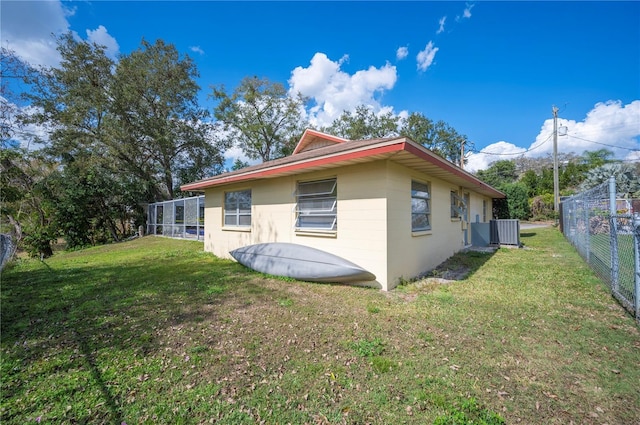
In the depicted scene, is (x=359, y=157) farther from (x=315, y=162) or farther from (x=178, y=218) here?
(x=178, y=218)

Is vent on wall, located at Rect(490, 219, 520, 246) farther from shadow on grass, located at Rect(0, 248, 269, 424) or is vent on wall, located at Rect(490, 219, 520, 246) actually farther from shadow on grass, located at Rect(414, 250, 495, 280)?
shadow on grass, located at Rect(0, 248, 269, 424)

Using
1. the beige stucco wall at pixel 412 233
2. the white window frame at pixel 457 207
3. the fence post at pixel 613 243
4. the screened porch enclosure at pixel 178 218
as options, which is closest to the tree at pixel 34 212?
the screened porch enclosure at pixel 178 218

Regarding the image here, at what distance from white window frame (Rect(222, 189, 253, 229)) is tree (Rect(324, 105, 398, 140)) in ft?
66.5

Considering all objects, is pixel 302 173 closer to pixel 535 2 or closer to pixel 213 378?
pixel 213 378

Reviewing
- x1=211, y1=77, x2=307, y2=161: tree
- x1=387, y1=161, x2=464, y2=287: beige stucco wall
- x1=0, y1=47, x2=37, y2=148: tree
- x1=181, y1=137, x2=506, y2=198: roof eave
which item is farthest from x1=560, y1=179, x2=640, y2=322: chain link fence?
x1=211, y1=77, x2=307, y2=161: tree

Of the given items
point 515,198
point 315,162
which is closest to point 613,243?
point 315,162

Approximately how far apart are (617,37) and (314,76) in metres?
15.1

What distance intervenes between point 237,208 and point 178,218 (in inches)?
370

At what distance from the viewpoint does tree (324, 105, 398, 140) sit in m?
27.0

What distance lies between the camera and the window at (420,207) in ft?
20.0

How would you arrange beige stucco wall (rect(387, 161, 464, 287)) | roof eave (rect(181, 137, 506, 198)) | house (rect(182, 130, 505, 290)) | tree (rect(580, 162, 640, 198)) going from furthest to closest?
tree (rect(580, 162, 640, 198))
beige stucco wall (rect(387, 161, 464, 287))
house (rect(182, 130, 505, 290))
roof eave (rect(181, 137, 506, 198))

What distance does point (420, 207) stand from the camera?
253 inches

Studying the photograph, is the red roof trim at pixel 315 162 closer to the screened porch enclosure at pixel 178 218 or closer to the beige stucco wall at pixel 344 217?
the beige stucco wall at pixel 344 217

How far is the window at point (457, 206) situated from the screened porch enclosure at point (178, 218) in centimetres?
1224
